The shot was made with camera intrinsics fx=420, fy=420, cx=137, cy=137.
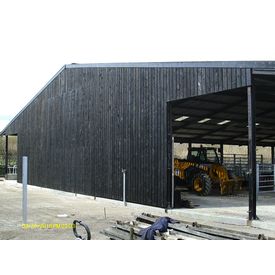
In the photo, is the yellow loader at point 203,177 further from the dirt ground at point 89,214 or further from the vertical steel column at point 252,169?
the vertical steel column at point 252,169

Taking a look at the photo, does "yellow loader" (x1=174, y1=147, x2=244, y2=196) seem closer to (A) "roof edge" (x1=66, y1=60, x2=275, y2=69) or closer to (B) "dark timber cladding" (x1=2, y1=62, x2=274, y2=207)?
(B) "dark timber cladding" (x1=2, y1=62, x2=274, y2=207)

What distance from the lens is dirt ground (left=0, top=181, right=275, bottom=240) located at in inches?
409

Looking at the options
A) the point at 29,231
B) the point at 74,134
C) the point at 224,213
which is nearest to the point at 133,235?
the point at 29,231

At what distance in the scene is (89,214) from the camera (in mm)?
13969

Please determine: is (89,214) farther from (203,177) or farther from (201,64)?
(203,177)

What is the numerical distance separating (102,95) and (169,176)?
228 inches

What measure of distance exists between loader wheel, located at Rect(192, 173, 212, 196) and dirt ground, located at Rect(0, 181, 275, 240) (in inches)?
40.5

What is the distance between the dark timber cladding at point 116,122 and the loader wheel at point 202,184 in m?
3.87

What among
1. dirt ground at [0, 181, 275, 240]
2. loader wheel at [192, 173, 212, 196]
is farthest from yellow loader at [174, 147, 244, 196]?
dirt ground at [0, 181, 275, 240]

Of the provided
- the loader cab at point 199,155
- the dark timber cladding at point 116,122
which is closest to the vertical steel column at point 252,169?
the dark timber cladding at point 116,122

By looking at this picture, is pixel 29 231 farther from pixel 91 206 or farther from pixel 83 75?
pixel 83 75

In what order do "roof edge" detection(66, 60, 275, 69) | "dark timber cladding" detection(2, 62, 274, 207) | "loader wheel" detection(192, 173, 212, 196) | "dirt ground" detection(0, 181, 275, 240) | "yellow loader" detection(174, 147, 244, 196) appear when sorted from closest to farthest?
"dirt ground" detection(0, 181, 275, 240) < "roof edge" detection(66, 60, 275, 69) < "dark timber cladding" detection(2, 62, 274, 207) < "loader wheel" detection(192, 173, 212, 196) < "yellow loader" detection(174, 147, 244, 196)
